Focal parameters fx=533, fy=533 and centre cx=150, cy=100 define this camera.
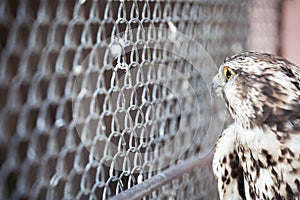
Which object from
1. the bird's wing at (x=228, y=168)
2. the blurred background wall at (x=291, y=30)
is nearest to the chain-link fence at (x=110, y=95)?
the bird's wing at (x=228, y=168)

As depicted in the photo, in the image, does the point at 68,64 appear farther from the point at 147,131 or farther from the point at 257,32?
the point at 257,32

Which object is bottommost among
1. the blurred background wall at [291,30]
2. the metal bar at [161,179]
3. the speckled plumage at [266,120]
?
the metal bar at [161,179]

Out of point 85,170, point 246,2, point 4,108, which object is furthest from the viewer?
point 246,2

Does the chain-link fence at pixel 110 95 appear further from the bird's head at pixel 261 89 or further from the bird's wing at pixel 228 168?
the bird's head at pixel 261 89

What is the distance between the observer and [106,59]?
1.93 metres

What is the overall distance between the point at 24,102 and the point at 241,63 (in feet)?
2.64

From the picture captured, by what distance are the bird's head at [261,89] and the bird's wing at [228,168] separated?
180 millimetres

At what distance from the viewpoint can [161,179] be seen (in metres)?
2.14

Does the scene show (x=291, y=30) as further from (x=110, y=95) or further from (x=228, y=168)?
(x=110, y=95)

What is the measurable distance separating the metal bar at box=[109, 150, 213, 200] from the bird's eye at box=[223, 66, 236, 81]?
484 mm

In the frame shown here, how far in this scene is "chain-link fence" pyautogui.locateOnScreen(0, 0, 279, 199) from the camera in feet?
4.95

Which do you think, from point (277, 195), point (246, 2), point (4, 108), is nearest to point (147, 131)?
point (277, 195)

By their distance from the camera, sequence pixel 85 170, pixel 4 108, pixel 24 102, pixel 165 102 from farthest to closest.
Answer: pixel 165 102 < pixel 85 170 < pixel 24 102 < pixel 4 108

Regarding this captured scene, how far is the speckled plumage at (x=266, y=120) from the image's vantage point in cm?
182
